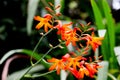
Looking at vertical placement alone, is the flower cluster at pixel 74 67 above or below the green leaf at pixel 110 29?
below

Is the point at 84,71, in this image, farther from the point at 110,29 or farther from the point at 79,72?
the point at 110,29

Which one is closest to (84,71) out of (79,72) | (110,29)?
(79,72)

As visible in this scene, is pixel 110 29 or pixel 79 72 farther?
pixel 110 29

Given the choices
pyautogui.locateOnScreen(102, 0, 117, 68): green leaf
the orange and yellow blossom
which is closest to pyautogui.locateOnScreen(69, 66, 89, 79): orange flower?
the orange and yellow blossom

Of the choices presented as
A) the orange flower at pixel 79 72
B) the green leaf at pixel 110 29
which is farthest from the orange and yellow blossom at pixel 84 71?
the green leaf at pixel 110 29

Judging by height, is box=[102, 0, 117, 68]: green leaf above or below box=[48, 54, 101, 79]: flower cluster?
above

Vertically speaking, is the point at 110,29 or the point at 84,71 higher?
the point at 110,29

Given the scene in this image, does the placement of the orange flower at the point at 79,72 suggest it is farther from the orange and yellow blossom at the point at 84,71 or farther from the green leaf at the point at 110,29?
the green leaf at the point at 110,29

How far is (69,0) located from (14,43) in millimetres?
525

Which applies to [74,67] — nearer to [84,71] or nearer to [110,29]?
[84,71]

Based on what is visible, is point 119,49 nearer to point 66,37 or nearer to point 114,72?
point 114,72

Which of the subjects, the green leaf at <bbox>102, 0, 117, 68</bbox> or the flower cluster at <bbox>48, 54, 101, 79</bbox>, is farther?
the green leaf at <bbox>102, 0, 117, 68</bbox>

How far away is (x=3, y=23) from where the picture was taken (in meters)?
2.10

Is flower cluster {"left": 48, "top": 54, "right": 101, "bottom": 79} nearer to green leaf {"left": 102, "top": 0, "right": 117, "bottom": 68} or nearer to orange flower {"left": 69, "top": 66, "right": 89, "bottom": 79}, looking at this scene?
orange flower {"left": 69, "top": 66, "right": 89, "bottom": 79}
